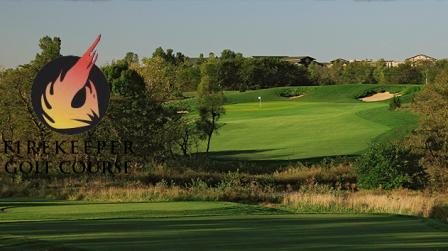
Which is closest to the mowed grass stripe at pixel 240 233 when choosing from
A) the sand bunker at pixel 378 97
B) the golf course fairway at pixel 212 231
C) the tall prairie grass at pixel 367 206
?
the golf course fairway at pixel 212 231

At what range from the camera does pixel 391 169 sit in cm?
2402

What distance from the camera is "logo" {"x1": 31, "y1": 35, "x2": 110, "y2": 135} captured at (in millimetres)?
22844

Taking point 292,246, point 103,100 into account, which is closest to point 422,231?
point 292,246

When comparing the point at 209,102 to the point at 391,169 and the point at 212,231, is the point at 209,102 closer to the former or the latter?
the point at 391,169

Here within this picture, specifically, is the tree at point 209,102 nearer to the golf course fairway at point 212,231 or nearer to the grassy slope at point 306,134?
the grassy slope at point 306,134

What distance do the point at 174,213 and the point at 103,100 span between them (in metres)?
17.0

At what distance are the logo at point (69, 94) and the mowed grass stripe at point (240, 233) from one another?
1458 cm

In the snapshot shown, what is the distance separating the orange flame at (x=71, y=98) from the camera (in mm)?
22750

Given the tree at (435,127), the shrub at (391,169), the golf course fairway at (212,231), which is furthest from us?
the tree at (435,127)

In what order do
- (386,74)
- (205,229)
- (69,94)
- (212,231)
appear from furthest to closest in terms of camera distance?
(386,74) < (69,94) < (205,229) < (212,231)

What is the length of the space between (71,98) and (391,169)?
16.1m

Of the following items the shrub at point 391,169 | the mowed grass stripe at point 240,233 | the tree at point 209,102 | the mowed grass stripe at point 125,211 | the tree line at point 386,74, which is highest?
the tree line at point 386,74

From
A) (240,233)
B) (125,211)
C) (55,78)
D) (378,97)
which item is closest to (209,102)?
(55,78)

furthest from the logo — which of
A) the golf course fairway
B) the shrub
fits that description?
the shrub
